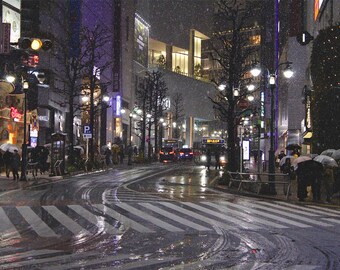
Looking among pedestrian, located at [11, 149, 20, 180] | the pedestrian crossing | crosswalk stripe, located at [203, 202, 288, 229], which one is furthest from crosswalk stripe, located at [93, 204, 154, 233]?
pedestrian, located at [11, 149, 20, 180]

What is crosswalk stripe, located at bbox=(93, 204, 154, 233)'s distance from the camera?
1302 cm

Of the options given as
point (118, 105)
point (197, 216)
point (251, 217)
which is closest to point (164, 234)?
point (197, 216)

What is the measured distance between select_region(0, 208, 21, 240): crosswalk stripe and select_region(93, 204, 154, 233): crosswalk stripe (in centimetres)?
279

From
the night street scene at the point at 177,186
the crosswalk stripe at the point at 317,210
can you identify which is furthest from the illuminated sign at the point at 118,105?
the crosswalk stripe at the point at 317,210

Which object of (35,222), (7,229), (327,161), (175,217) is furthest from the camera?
(327,161)

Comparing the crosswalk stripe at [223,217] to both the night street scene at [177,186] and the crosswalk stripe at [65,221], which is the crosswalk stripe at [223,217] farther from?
the crosswalk stripe at [65,221]

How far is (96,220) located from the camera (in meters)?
14.6

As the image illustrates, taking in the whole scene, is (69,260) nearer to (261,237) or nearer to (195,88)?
(261,237)

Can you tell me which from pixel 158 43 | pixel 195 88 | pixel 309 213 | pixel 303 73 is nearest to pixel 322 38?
pixel 309 213

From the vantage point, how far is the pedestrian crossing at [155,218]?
42.8 feet

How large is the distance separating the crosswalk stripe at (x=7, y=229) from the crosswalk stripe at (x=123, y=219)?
2.79m

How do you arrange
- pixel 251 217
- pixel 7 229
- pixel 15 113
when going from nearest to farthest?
pixel 7 229 < pixel 251 217 < pixel 15 113

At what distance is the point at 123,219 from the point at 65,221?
1.59 m

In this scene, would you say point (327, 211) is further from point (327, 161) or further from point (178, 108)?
A: point (178, 108)
